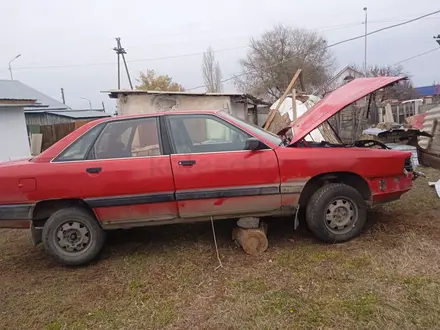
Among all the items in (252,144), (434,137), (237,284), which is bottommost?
(237,284)

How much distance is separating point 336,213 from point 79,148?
9.68 feet

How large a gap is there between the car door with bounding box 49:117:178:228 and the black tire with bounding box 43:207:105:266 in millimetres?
163

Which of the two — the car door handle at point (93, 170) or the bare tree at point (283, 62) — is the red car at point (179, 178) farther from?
the bare tree at point (283, 62)

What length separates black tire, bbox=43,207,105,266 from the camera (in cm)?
371

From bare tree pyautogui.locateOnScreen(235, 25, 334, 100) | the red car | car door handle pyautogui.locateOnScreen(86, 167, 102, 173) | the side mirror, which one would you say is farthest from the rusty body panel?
bare tree pyautogui.locateOnScreen(235, 25, 334, 100)

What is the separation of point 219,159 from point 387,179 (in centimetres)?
196

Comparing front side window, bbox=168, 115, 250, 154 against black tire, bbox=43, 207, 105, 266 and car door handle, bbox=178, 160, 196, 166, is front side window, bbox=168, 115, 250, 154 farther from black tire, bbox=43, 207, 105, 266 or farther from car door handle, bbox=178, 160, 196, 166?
black tire, bbox=43, 207, 105, 266

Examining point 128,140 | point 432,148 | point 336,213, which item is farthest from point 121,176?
point 432,148

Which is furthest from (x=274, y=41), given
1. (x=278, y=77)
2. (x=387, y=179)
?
Answer: (x=387, y=179)

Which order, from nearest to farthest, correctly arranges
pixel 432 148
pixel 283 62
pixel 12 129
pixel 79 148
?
pixel 79 148
pixel 432 148
pixel 12 129
pixel 283 62

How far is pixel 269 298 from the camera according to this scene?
2.90m

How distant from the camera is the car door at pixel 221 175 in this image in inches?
144

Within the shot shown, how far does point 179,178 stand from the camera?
3.66 m

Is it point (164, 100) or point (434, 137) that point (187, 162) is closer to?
point (434, 137)
